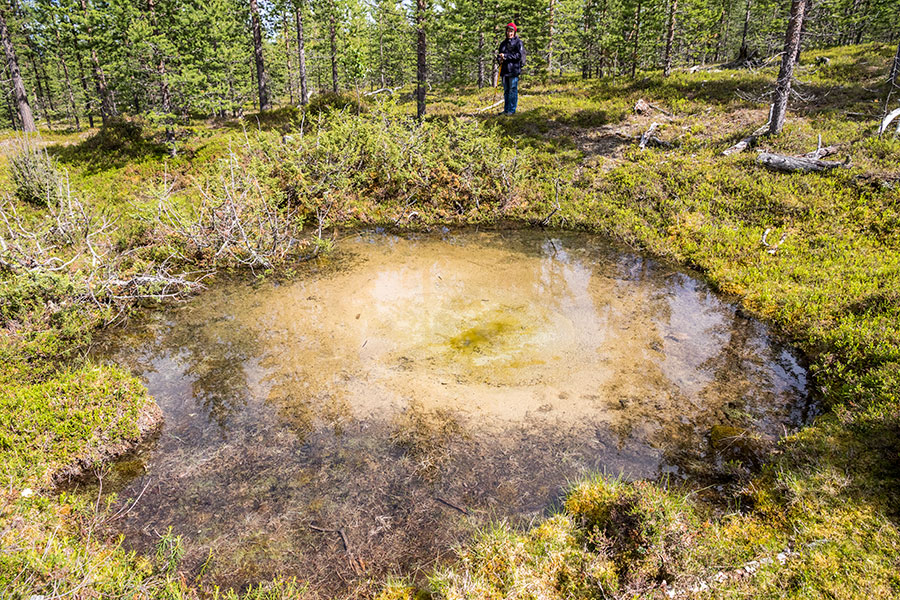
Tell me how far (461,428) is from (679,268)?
784 centimetres

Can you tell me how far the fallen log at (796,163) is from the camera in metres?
12.5

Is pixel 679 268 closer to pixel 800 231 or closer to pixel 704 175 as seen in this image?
pixel 800 231

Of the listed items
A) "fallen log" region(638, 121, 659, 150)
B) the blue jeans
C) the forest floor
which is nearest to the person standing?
the blue jeans

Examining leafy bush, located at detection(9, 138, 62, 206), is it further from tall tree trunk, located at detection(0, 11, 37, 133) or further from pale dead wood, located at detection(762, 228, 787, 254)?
pale dead wood, located at detection(762, 228, 787, 254)

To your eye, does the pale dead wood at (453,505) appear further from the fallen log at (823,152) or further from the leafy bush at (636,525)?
the fallen log at (823,152)

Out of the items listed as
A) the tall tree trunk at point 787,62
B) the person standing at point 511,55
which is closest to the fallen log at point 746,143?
the tall tree trunk at point 787,62

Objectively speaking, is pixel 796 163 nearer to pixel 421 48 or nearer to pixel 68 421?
pixel 421 48

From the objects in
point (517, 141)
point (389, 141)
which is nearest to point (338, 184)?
point (389, 141)

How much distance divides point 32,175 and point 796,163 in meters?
23.0

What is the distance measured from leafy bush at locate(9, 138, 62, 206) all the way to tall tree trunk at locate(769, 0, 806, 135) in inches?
877

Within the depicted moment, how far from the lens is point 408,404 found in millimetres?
6730

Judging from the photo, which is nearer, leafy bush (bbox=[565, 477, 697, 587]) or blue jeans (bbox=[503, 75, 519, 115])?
leafy bush (bbox=[565, 477, 697, 587])

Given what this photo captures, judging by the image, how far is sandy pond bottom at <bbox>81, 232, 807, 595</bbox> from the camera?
4918 millimetres

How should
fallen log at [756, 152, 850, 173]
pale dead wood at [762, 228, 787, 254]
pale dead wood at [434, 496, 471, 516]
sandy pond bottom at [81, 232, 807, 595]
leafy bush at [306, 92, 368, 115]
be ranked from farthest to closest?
leafy bush at [306, 92, 368, 115] < fallen log at [756, 152, 850, 173] < pale dead wood at [762, 228, 787, 254] < pale dead wood at [434, 496, 471, 516] < sandy pond bottom at [81, 232, 807, 595]
